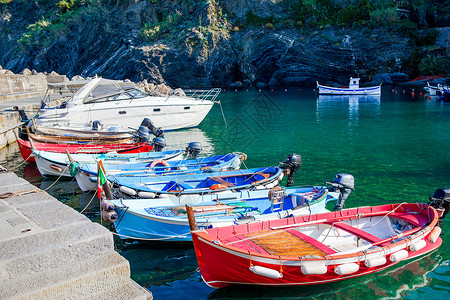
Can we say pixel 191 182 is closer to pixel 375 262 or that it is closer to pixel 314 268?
pixel 314 268

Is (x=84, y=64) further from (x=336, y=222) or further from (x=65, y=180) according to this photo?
(x=336, y=222)

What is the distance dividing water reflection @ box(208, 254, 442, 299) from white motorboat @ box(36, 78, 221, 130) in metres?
16.5

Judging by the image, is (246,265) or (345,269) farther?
(345,269)

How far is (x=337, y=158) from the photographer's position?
17375mm

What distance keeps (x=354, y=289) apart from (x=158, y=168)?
7423 millimetres

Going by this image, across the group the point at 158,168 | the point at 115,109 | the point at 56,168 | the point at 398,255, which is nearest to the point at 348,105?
the point at 115,109

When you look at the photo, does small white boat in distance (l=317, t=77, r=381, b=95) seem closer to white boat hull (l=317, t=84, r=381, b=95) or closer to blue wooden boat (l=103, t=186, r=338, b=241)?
white boat hull (l=317, t=84, r=381, b=95)

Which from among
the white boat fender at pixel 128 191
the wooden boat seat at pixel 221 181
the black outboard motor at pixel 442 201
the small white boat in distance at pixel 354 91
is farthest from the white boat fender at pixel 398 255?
the small white boat in distance at pixel 354 91

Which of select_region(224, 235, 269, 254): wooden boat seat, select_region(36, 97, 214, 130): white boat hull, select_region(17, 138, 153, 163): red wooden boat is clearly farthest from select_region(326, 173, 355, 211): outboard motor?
select_region(36, 97, 214, 130): white boat hull

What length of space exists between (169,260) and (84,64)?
67506mm

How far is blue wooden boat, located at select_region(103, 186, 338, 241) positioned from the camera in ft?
28.7

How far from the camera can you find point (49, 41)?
241 ft

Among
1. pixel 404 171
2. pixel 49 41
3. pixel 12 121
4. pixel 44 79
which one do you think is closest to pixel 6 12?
pixel 49 41

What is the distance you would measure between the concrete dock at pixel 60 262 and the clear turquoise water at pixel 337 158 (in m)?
3.47
